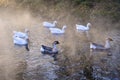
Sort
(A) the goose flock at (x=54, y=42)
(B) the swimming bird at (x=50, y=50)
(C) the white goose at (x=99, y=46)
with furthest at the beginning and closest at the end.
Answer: (C) the white goose at (x=99, y=46) → (A) the goose flock at (x=54, y=42) → (B) the swimming bird at (x=50, y=50)

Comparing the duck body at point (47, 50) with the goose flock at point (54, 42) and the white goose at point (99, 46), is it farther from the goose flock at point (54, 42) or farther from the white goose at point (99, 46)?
the white goose at point (99, 46)

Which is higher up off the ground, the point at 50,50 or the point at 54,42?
the point at 54,42

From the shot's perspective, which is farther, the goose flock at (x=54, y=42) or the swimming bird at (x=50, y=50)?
the goose flock at (x=54, y=42)

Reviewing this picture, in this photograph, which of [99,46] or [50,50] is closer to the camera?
[50,50]

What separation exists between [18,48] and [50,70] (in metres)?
6.59

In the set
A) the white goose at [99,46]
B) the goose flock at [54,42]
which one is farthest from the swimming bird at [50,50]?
the white goose at [99,46]

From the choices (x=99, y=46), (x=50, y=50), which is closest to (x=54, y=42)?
(x=50, y=50)

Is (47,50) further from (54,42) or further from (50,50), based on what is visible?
(54,42)

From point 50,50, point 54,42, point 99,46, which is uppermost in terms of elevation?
point 54,42

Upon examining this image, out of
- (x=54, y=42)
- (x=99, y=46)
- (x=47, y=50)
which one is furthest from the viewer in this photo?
(x=99, y=46)

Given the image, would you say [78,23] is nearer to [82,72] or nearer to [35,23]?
[35,23]

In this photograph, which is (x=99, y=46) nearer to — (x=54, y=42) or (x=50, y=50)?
(x=54, y=42)

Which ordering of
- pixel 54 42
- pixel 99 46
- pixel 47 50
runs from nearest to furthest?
pixel 47 50
pixel 54 42
pixel 99 46

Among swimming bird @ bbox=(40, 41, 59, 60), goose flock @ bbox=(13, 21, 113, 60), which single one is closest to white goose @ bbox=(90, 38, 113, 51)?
goose flock @ bbox=(13, 21, 113, 60)
